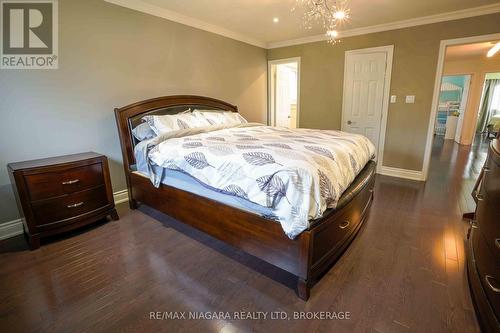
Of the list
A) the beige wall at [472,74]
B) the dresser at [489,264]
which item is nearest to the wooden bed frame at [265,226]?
the dresser at [489,264]

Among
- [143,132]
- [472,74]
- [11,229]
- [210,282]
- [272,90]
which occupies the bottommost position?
[210,282]

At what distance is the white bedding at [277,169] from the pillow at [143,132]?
465 millimetres

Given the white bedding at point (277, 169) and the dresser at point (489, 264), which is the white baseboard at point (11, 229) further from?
the dresser at point (489, 264)

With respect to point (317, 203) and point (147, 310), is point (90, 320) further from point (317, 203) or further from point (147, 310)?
point (317, 203)

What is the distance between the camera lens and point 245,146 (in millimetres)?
2090

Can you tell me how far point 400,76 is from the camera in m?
3.91

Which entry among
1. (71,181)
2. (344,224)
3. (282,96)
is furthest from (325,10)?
(71,181)

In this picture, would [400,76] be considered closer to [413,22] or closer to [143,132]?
[413,22]

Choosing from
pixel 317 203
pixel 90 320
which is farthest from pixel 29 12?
pixel 317 203

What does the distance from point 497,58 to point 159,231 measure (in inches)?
350

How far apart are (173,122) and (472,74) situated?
8276 mm

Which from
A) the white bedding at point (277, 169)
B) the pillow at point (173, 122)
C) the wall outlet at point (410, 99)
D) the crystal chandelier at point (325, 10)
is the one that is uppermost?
the crystal chandelier at point (325, 10)

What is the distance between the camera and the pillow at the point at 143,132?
286 cm

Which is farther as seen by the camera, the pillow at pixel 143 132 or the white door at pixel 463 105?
the white door at pixel 463 105
